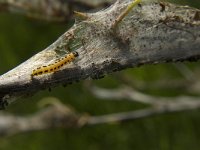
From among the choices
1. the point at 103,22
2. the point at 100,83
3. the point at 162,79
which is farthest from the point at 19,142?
the point at 103,22

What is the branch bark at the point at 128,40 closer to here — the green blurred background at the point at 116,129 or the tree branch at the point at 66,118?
the tree branch at the point at 66,118

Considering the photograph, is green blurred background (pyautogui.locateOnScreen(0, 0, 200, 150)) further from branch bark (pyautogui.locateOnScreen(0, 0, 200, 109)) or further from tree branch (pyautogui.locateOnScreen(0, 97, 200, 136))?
branch bark (pyautogui.locateOnScreen(0, 0, 200, 109))

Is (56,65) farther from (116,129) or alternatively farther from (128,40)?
(116,129)

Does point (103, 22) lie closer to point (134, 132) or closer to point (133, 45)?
point (133, 45)

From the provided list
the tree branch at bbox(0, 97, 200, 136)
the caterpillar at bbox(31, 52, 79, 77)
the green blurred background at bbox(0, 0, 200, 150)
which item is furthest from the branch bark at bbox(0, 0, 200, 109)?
the green blurred background at bbox(0, 0, 200, 150)

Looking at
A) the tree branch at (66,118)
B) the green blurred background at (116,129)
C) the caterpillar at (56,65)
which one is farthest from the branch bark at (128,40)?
the green blurred background at (116,129)

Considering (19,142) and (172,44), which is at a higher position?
(172,44)
